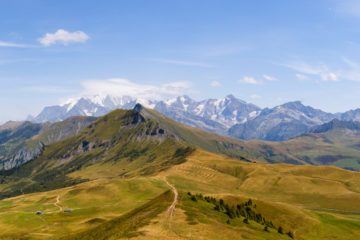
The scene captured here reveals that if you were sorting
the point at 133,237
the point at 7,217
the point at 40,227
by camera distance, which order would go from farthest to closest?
1. the point at 7,217
2. the point at 40,227
3. the point at 133,237

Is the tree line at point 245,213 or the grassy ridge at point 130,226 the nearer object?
the grassy ridge at point 130,226

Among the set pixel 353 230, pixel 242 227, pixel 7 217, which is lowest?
pixel 7 217

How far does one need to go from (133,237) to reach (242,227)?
3972 centimetres

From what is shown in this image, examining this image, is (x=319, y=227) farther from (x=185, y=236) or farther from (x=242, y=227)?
(x=185, y=236)

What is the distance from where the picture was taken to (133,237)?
76125 mm

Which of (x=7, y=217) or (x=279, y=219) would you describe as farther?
(x=7, y=217)

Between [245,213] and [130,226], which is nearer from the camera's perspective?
[130,226]

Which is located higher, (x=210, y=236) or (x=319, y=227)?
(x=210, y=236)

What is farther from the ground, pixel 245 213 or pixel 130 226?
pixel 130 226

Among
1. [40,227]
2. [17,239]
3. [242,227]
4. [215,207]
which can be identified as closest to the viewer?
[242,227]

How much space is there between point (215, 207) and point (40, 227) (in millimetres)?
103702

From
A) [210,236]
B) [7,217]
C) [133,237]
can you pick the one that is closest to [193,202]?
[210,236]

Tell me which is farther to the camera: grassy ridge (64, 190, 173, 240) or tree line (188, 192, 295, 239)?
tree line (188, 192, 295, 239)

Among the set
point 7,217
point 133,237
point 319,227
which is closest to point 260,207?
point 319,227
